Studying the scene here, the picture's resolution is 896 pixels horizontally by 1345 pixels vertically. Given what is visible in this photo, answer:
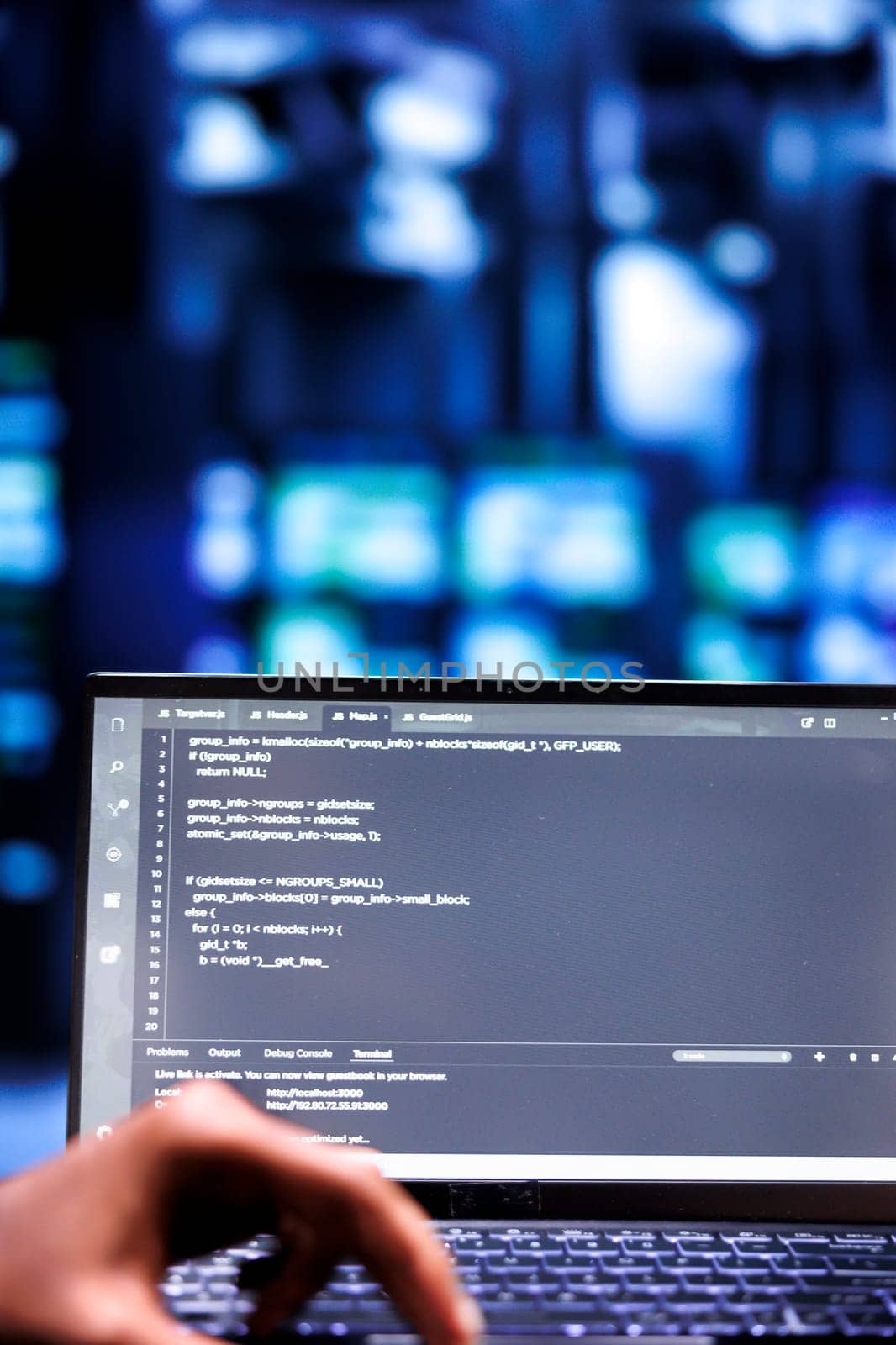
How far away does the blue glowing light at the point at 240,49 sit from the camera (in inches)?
115

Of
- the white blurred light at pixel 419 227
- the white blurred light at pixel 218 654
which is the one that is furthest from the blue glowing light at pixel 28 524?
the white blurred light at pixel 419 227

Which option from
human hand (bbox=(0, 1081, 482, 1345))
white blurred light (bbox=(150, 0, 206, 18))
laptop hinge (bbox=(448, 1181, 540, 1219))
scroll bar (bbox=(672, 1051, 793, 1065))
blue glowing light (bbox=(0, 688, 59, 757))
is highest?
white blurred light (bbox=(150, 0, 206, 18))

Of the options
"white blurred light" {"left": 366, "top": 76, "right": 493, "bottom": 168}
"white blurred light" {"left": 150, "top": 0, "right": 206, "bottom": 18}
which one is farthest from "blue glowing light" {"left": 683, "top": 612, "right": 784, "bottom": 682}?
"white blurred light" {"left": 150, "top": 0, "right": 206, "bottom": 18}

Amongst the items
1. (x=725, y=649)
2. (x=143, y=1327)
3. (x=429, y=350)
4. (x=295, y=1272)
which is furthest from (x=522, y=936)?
(x=429, y=350)

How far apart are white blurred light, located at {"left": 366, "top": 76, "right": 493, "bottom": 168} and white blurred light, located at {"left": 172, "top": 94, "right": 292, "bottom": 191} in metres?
0.26

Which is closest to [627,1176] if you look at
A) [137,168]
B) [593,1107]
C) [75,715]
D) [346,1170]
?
[593,1107]

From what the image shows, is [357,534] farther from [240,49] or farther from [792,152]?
[792,152]

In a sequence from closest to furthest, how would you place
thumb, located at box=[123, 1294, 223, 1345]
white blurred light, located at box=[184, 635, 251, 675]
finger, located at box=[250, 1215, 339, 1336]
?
1. thumb, located at box=[123, 1294, 223, 1345]
2. finger, located at box=[250, 1215, 339, 1336]
3. white blurred light, located at box=[184, 635, 251, 675]

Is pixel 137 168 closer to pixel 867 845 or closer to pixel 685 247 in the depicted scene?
pixel 685 247

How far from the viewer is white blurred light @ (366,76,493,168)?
2957 mm

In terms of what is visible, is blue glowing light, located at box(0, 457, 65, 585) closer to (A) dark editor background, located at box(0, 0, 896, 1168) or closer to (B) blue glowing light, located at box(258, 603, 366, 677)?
(A) dark editor background, located at box(0, 0, 896, 1168)

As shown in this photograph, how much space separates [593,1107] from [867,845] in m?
0.27

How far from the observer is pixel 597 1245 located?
2.44ft

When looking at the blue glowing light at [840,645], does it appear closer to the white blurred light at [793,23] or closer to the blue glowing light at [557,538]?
the blue glowing light at [557,538]
